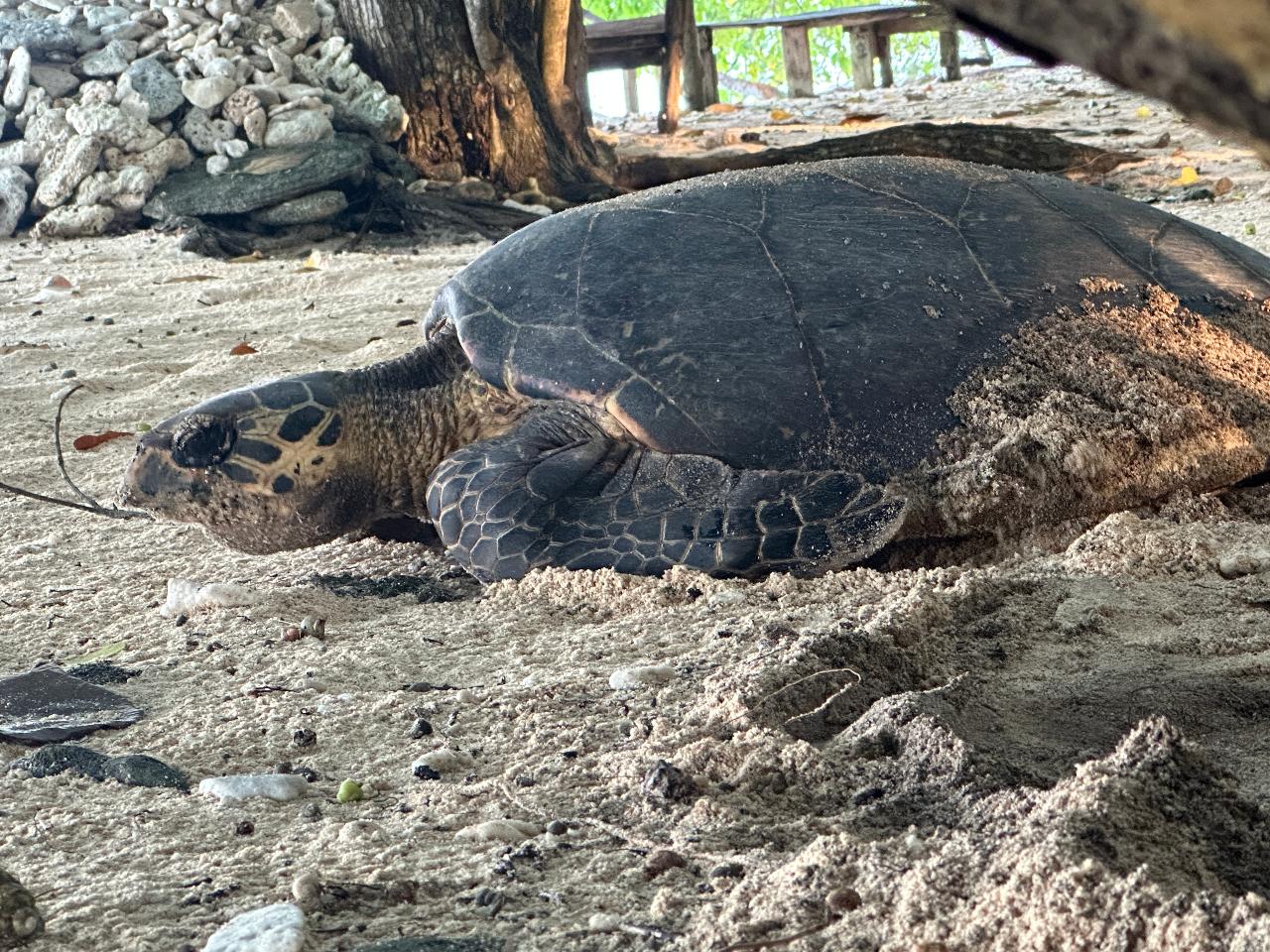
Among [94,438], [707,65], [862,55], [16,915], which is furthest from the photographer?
[862,55]

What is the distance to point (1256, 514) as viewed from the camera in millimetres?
2805

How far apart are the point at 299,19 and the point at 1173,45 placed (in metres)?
7.79

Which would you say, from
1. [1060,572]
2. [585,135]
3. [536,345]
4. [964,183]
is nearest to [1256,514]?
[1060,572]

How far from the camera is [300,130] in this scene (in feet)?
23.6

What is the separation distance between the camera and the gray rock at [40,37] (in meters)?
7.69

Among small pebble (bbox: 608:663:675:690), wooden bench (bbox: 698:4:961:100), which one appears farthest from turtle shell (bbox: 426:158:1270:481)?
wooden bench (bbox: 698:4:961:100)

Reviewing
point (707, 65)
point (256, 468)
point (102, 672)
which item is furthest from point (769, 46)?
point (102, 672)

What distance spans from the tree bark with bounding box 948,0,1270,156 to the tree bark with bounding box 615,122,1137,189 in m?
6.42

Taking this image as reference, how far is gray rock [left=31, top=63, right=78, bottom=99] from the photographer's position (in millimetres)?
7586

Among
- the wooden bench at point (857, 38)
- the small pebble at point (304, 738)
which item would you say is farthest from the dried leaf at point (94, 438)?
the wooden bench at point (857, 38)

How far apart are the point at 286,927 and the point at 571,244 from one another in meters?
2.15

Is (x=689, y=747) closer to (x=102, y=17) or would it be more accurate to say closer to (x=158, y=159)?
(x=158, y=159)

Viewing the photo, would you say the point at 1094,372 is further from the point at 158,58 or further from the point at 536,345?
the point at 158,58

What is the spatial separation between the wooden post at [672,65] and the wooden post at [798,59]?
3.80m
